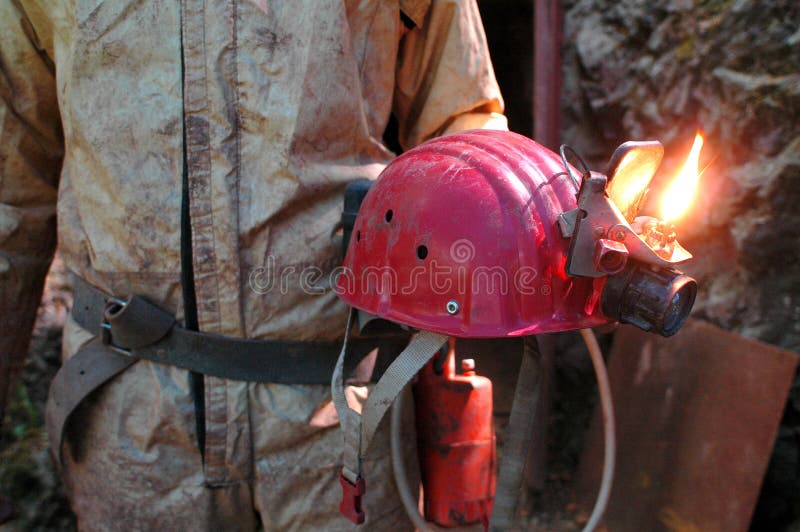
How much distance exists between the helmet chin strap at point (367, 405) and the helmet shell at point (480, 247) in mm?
45

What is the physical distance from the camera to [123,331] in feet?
4.29

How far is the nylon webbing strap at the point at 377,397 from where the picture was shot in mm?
1100

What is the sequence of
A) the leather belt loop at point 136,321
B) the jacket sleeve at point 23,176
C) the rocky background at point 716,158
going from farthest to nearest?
the rocky background at point 716,158, the jacket sleeve at point 23,176, the leather belt loop at point 136,321

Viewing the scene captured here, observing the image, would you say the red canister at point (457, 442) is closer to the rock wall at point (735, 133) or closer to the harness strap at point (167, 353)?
the harness strap at point (167, 353)

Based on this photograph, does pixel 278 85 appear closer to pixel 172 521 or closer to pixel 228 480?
pixel 228 480

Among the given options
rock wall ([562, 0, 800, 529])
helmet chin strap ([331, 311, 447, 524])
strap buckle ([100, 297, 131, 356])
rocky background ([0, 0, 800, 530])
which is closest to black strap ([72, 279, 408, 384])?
strap buckle ([100, 297, 131, 356])

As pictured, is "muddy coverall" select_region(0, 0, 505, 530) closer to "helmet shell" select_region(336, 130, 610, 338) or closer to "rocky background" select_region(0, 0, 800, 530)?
"helmet shell" select_region(336, 130, 610, 338)

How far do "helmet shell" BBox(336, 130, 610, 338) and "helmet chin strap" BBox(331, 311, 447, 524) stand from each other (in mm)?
45

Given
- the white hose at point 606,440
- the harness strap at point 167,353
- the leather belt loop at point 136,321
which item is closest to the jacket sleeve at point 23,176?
the harness strap at point 167,353

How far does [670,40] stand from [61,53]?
80.1 inches

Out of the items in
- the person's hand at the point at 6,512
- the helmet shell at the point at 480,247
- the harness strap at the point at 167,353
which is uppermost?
the helmet shell at the point at 480,247

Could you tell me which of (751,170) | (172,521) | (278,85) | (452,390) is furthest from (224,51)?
(751,170)

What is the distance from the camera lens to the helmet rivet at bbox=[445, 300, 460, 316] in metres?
1.06

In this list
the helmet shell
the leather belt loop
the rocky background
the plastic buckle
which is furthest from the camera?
the rocky background
